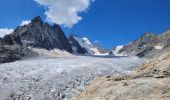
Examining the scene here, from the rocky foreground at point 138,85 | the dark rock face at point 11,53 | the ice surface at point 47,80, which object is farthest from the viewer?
the dark rock face at point 11,53

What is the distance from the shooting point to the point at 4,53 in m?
180

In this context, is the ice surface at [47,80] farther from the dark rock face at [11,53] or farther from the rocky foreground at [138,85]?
the dark rock face at [11,53]

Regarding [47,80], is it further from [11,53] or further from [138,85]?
[11,53]

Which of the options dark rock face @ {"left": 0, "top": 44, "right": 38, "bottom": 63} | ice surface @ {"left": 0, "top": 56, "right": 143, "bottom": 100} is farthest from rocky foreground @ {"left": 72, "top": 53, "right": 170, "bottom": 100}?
dark rock face @ {"left": 0, "top": 44, "right": 38, "bottom": 63}

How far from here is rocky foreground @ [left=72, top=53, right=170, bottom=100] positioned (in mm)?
12730

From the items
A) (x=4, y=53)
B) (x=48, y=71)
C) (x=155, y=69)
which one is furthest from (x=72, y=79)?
(x=4, y=53)

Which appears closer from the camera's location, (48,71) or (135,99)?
(135,99)

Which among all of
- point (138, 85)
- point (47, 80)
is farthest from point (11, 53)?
point (138, 85)

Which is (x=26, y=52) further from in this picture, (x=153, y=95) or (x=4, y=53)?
(x=153, y=95)

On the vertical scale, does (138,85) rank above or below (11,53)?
below

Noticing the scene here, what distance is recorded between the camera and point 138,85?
1324cm

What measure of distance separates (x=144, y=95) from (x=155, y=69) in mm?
1824

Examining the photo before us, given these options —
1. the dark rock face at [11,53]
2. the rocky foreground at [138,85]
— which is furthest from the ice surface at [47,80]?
the dark rock face at [11,53]

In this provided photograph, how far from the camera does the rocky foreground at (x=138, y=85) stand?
1273cm
